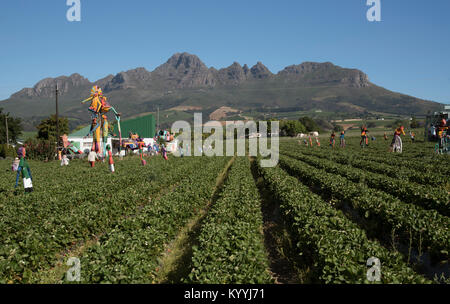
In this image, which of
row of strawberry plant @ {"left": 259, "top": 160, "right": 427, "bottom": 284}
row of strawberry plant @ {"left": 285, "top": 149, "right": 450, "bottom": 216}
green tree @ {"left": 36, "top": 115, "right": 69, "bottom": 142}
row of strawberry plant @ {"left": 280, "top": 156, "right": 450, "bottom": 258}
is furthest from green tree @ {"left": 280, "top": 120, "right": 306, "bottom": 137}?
row of strawberry plant @ {"left": 259, "top": 160, "right": 427, "bottom": 284}

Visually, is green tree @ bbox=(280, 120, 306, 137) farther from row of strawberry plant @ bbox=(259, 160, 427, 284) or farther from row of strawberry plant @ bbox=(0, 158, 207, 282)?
row of strawberry plant @ bbox=(259, 160, 427, 284)

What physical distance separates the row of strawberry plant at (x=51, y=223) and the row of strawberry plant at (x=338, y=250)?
219 inches

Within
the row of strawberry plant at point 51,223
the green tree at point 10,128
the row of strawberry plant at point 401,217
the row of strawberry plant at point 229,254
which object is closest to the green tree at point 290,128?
the green tree at point 10,128

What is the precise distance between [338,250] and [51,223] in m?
7.01

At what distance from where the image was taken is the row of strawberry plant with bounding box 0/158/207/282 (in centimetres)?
589

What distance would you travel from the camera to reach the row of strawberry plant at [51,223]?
5.89m

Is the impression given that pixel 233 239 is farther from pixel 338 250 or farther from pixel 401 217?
pixel 401 217

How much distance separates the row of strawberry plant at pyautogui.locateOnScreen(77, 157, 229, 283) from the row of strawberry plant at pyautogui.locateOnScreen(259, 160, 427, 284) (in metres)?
3.27

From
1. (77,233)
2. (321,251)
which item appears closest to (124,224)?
(77,233)

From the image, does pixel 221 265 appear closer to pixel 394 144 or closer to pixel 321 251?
pixel 321 251

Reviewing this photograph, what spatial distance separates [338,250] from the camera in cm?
552

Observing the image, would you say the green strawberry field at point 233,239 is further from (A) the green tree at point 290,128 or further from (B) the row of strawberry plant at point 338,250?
(A) the green tree at point 290,128
